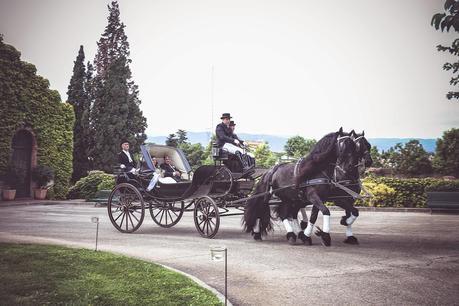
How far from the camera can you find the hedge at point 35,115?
73.6ft

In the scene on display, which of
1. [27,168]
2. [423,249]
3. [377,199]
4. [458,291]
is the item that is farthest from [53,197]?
[458,291]

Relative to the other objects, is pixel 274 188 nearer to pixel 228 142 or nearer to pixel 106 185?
pixel 228 142

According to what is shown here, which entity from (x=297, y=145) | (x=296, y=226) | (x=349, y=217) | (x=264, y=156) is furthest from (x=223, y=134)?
(x=297, y=145)

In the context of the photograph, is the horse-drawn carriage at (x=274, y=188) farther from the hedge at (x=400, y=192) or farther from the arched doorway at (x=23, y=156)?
the arched doorway at (x=23, y=156)

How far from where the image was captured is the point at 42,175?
2345 cm

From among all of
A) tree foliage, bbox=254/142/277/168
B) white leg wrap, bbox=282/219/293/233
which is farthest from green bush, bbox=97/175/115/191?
tree foliage, bbox=254/142/277/168

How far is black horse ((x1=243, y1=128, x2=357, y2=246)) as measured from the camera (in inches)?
329

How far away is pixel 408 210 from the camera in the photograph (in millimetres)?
17906

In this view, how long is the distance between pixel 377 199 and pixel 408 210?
146 centimetres

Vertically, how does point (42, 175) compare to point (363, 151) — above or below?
above

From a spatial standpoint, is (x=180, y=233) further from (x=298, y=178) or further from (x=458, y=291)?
(x=458, y=291)

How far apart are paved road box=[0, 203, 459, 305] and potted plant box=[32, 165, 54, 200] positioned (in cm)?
1225

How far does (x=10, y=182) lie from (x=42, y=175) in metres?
1.66

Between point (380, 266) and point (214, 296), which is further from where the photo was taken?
A: point (380, 266)
